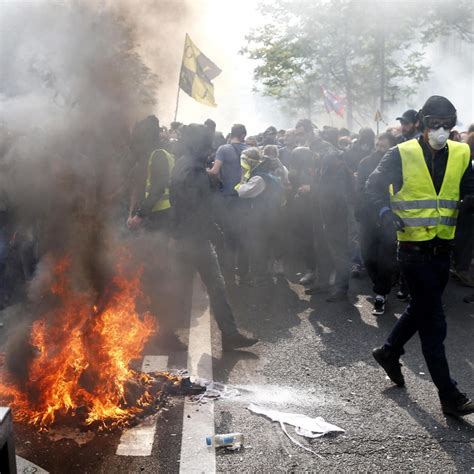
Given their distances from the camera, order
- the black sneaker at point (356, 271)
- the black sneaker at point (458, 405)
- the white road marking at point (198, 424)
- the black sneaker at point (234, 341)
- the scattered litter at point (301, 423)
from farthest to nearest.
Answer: the black sneaker at point (356, 271)
the black sneaker at point (234, 341)
the black sneaker at point (458, 405)
the scattered litter at point (301, 423)
the white road marking at point (198, 424)

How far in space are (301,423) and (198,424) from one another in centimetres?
67

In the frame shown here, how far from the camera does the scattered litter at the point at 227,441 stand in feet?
12.5

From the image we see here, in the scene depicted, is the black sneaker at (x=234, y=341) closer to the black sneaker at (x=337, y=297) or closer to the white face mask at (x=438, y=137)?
the black sneaker at (x=337, y=297)

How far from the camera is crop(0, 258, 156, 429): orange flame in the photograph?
4.13m

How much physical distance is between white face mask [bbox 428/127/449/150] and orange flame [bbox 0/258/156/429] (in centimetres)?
262

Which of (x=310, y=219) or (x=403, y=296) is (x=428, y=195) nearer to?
(x=403, y=296)

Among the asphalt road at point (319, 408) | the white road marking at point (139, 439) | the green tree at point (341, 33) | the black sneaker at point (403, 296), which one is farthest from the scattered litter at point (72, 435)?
the green tree at point (341, 33)

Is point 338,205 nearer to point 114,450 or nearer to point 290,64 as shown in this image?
point 114,450

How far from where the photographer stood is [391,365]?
185 inches

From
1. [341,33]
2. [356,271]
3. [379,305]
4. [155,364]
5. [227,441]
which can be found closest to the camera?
[227,441]

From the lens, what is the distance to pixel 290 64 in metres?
26.2

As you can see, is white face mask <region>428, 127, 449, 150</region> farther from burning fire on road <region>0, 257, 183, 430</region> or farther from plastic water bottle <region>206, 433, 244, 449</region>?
burning fire on road <region>0, 257, 183, 430</region>

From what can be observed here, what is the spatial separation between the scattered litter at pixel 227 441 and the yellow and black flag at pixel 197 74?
6.11 m

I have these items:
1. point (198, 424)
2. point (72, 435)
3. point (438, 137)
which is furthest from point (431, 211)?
point (72, 435)
